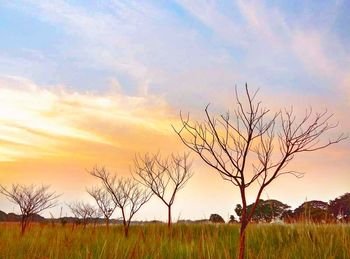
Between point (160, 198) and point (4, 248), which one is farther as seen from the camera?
point (160, 198)

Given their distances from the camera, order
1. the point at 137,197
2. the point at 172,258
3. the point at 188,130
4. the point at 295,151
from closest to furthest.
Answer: the point at 295,151
the point at 188,130
the point at 172,258
the point at 137,197

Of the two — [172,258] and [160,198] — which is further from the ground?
[160,198]

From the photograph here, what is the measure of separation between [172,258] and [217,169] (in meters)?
3.41

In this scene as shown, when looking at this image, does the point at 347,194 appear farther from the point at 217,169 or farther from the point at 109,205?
the point at 217,169

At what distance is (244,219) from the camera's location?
521 centimetres

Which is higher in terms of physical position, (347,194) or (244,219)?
(347,194)

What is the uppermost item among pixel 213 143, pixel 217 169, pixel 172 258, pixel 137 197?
pixel 137 197

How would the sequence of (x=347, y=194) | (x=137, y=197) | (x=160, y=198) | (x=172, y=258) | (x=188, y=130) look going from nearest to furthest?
(x=188, y=130) < (x=172, y=258) < (x=160, y=198) < (x=137, y=197) < (x=347, y=194)

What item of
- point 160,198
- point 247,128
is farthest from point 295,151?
point 160,198

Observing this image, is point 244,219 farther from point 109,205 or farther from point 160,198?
point 109,205

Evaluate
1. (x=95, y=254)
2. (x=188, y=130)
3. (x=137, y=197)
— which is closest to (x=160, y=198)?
(x=137, y=197)

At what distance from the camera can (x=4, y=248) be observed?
8.54m

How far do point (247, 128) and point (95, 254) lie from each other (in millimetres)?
4436

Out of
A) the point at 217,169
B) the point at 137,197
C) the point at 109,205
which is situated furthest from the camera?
the point at 109,205
